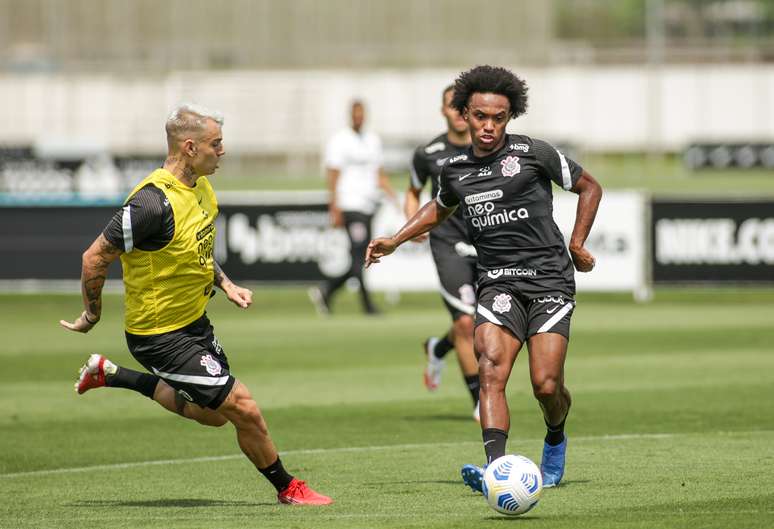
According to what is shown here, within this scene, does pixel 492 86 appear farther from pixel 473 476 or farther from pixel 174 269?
pixel 473 476

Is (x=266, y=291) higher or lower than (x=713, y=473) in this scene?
lower

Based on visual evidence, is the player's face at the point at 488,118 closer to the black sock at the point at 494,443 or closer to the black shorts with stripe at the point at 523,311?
the black shorts with stripe at the point at 523,311

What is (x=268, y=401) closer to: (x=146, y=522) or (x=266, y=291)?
(x=146, y=522)

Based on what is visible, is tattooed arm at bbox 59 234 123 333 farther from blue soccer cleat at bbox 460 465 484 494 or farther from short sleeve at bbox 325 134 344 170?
short sleeve at bbox 325 134 344 170

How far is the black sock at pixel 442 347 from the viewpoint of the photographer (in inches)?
465

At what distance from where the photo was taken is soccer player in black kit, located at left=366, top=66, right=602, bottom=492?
7.74 metres

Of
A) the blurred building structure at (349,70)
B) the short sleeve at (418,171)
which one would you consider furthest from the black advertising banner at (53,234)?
the blurred building structure at (349,70)

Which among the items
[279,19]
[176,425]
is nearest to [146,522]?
[176,425]

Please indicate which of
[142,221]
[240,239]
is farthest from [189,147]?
[240,239]

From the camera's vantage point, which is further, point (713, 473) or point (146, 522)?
point (713, 473)

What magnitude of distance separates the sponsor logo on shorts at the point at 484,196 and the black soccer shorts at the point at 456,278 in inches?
127

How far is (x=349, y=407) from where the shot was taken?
12102 mm

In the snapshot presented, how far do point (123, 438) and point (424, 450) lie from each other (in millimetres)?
2370

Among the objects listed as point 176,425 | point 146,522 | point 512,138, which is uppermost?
point 512,138
